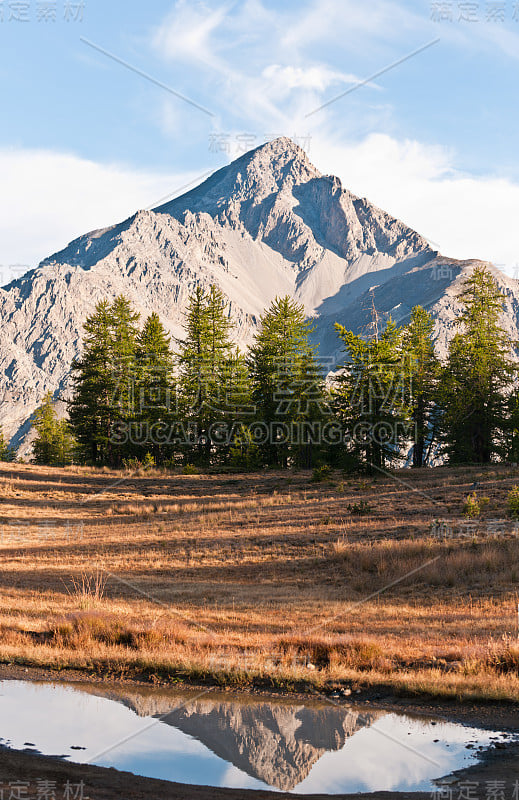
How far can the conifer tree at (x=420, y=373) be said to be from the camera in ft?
162

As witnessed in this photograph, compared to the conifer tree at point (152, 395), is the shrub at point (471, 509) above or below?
below

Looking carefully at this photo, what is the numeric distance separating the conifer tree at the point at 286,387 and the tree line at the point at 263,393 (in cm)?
8

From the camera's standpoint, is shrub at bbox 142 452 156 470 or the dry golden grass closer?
the dry golden grass

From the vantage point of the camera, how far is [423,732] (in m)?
8.21

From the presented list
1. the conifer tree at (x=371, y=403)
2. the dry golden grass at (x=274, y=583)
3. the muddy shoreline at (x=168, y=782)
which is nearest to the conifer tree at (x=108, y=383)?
the dry golden grass at (x=274, y=583)

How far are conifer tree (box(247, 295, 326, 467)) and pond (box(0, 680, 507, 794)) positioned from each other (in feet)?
120

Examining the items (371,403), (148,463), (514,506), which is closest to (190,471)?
(148,463)

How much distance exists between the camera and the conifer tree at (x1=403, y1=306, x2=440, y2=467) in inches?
1940

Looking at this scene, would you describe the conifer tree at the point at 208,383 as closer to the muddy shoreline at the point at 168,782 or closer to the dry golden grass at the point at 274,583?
the dry golden grass at the point at 274,583

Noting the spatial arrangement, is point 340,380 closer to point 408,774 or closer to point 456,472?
point 456,472

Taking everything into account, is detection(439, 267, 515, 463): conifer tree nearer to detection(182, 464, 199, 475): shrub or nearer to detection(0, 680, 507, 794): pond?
detection(182, 464, 199, 475): shrub

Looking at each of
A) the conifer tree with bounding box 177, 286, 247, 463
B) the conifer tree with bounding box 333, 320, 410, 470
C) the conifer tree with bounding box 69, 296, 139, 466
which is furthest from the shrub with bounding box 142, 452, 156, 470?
the conifer tree with bounding box 333, 320, 410, 470

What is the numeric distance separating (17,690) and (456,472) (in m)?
30.6

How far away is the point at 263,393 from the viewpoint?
48156mm
